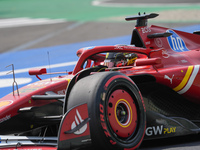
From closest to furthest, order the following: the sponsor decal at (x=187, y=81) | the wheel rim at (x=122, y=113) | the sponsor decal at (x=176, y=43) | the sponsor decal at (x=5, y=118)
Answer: the wheel rim at (x=122, y=113) < the sponsor decal at (x=5, y=118) < the sponsor decal at (x=187, y=81) < the sponsor decal at (x=176, y=43)

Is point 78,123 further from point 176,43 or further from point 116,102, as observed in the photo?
point 176,43

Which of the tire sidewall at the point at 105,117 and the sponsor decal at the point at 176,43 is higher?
Result: the sponsor decal at the point at 176,43

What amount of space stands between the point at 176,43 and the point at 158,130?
215 cm

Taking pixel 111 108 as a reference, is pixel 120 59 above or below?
above

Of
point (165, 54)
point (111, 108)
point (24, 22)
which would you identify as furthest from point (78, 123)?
point (24, 22)

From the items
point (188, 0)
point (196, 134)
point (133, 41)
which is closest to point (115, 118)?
point (196, 134)

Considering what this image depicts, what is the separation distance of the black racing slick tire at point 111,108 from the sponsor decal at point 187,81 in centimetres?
121

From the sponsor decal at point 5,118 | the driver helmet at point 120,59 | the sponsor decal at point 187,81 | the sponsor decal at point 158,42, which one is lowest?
the sponsor decal at point 5,118

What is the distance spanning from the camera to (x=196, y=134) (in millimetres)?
5895

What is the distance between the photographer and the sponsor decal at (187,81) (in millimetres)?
5598

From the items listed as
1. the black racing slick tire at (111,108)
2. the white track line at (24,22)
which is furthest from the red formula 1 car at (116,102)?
the white track line at (24,22)

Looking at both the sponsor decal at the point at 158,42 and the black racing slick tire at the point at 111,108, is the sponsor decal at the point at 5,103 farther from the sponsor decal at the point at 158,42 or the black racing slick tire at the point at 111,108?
the sponsor decal at the point at 158,42

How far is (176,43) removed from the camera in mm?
6809

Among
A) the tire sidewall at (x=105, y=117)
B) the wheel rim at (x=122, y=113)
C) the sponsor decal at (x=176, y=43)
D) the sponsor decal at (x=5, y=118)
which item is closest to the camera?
the tire sidewall at (x=105, y=117)
